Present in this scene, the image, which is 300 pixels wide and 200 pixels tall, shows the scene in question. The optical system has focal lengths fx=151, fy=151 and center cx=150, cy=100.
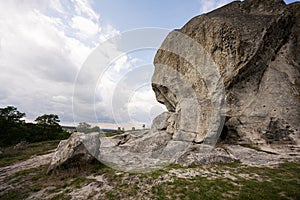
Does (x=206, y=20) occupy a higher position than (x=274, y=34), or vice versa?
(x=206, y=20)

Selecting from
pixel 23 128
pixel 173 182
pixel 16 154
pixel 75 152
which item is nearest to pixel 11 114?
pixel 23 128

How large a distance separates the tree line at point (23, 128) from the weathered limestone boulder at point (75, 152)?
1152 inches

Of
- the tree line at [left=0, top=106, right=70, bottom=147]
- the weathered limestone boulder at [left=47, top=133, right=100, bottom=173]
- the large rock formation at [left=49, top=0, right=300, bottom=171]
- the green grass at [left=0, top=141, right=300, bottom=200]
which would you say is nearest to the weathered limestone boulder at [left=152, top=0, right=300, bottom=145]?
the large rock formation at [left=49, top=0, right=300, bottom=171]

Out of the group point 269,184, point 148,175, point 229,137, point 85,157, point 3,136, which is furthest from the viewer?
point 3,136

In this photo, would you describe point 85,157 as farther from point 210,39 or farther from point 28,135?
point 28,135

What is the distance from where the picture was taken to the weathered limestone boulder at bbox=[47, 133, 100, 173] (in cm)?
1190

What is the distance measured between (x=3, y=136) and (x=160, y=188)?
134 feet

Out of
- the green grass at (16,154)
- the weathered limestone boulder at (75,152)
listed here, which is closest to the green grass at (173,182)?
the weathered limestone boulder at (75,152)

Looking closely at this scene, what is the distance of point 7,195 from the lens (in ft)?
29.1

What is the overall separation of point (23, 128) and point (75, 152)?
36498 mm

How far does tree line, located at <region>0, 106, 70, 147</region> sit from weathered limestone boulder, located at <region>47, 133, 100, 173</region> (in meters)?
29.3

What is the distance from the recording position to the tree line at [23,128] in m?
33.9

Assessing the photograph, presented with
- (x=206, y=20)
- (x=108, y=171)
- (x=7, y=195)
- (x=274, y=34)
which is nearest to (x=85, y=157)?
(x=108, y=171)

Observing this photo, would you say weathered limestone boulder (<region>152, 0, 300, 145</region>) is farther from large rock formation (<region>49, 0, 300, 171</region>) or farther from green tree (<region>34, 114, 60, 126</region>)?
green tree (<region>34, 114, 60, 126</region>)
